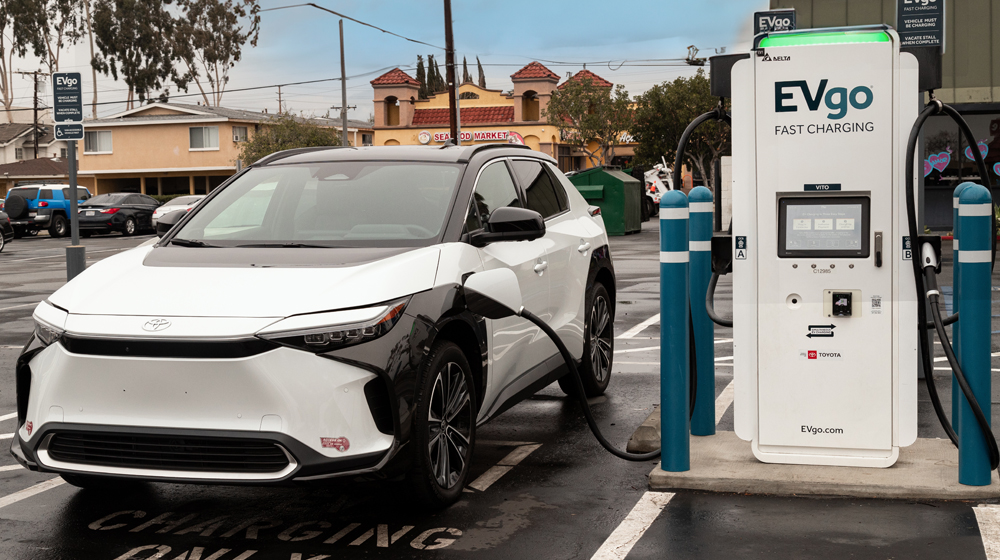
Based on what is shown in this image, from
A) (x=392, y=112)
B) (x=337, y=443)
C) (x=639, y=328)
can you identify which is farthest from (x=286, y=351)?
(x=392, y=112)

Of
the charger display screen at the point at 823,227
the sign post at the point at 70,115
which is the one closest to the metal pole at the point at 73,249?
the sign post at the point at 70,115

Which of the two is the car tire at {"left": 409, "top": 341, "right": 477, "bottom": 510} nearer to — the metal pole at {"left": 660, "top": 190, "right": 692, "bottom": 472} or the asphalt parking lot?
the asphalt parking lot

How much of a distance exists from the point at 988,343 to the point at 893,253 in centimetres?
59

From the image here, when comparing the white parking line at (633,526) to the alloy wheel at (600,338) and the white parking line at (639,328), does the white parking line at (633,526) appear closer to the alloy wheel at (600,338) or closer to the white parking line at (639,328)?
the alloy wheel at (600,338)

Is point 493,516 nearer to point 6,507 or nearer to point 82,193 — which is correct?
point 6,507

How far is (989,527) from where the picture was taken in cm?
450

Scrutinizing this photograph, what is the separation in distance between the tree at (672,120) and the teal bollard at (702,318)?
142 ft

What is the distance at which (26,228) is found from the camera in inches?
1430

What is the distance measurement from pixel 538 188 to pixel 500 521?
2690 mm

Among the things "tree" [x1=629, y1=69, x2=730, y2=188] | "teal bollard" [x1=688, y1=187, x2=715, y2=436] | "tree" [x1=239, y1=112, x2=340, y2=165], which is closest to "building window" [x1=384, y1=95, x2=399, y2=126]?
"tree" [x1=239, y1=112, x2=340, y2=165]

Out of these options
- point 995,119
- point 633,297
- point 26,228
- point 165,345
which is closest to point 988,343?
point 165,345

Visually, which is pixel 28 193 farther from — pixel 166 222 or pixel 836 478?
pixel 836 478

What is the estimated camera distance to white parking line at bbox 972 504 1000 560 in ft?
13.9

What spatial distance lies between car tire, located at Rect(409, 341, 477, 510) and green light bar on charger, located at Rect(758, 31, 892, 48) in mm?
2134
